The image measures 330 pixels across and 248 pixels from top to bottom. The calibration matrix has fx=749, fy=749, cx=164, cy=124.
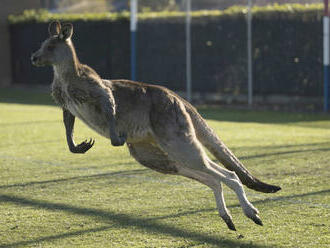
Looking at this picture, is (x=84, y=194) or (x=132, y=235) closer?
(x=132, y=235)

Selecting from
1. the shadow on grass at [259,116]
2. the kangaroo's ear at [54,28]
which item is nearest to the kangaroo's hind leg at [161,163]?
the kangaroo's ear at [54,28]

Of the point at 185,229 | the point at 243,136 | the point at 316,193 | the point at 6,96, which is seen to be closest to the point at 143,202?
the point at 185,229

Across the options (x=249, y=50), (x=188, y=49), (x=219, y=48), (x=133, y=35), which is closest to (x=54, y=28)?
(x=249, y=50)

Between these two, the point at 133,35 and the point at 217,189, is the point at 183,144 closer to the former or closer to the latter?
the point at 217,189

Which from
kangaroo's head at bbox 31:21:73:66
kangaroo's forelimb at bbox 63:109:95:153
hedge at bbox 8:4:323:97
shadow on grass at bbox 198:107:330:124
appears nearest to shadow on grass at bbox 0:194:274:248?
kangaroo's forelimb at bbox 63:109:95:153

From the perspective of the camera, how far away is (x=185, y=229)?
6.81 meters

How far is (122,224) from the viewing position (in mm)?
7070

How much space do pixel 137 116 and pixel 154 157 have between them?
1.57 ft

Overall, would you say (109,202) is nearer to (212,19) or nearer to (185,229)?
(185,229)

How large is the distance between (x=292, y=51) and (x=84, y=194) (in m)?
11.1

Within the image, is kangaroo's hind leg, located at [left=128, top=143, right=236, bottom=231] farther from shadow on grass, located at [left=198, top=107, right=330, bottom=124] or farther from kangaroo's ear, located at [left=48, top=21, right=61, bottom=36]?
shadow on grass, located at [left=198, top=107, right=330, bottom=124]

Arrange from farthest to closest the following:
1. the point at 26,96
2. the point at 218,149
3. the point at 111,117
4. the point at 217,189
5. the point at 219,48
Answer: the point at 26,96 → the point at 219,48 → the point at 218,149 → the point at 217,189 → the point at 111,117

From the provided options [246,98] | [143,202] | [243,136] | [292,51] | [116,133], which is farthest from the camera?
[246,98]

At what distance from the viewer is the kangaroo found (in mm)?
6125
